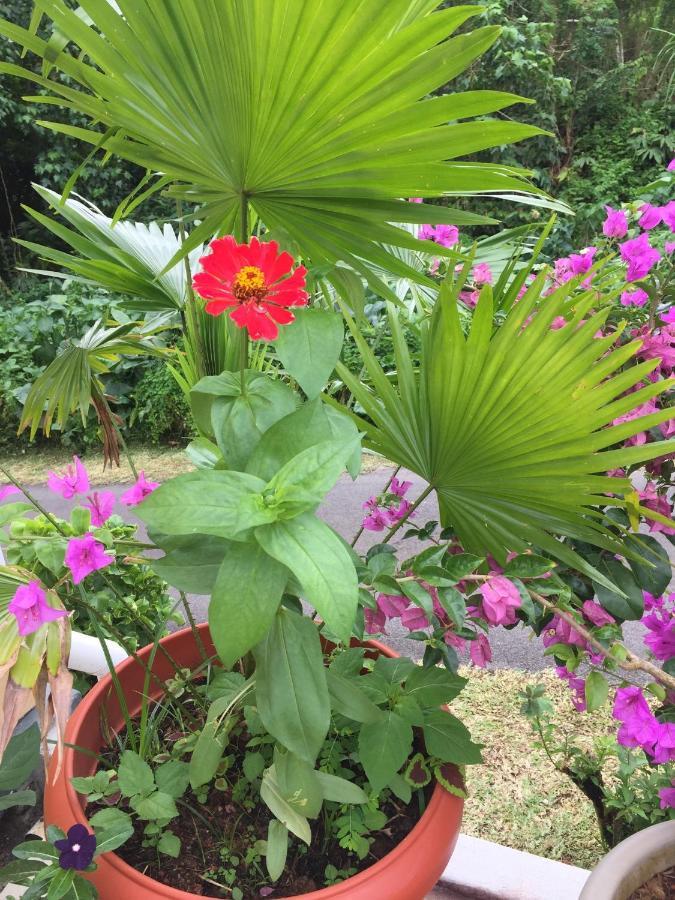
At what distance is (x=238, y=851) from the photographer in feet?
2.52

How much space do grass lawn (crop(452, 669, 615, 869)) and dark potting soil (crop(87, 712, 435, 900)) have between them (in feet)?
2.00

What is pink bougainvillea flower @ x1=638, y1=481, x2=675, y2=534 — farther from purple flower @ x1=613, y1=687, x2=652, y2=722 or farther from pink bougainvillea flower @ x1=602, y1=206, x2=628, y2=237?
pink bougainvillea flower @ x1=602, y1=206, x2=628, y2=237

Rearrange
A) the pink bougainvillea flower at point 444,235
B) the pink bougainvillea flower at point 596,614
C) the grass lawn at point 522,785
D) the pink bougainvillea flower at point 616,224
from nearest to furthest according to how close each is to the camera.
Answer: the pink bougainvillea flower at point 596,614, the pink bougainvillea flower at point 616,224, the pink bougainvillea flower at point 444,235, the grass lawn at point 522,785

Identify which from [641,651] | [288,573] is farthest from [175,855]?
[641,651]

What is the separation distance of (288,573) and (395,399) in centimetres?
26

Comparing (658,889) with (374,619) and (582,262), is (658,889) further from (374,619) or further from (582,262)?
(582,262)

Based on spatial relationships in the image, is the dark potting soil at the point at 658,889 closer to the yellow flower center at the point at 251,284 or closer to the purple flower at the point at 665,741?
the purple flower at the point at 665,741

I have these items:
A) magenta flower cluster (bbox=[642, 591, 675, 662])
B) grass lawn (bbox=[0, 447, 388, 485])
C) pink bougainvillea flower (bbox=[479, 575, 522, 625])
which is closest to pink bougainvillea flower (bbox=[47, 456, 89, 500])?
pink bougainvillea flower (bbox=[479, 575, 522, 625])

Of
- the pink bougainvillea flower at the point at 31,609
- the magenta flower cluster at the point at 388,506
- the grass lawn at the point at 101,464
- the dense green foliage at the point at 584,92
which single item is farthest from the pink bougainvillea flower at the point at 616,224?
the dense green foliage at the point at 584,92

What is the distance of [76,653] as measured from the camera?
1.01 metres

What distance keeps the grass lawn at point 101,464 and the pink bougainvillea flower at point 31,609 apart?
2.80 metres

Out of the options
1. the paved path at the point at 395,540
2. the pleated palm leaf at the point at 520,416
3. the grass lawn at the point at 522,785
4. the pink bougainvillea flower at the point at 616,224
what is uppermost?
the pink bougainvillea flower at the point at 616,224

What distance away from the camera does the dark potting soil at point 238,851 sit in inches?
28.7

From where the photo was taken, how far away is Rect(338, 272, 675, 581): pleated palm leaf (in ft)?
2.20
